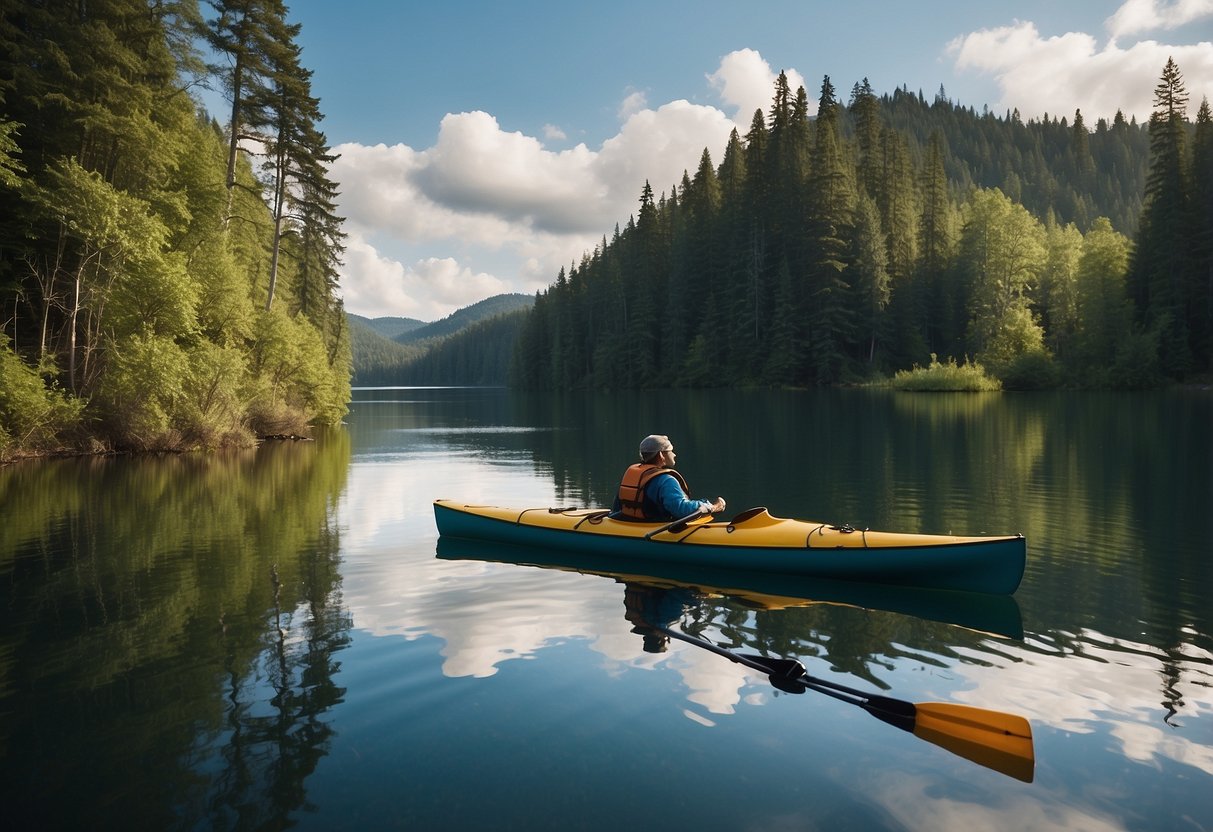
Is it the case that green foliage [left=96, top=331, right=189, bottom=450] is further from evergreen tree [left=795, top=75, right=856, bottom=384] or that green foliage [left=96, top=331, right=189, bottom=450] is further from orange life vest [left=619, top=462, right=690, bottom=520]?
evergreen tree [left=795, top=75, right=856, bottom=384]

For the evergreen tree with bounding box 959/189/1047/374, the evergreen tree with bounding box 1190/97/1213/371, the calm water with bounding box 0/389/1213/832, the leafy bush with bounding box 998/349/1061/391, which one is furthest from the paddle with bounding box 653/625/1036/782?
the evergreen tree with bounding box 1190/97/1213/371

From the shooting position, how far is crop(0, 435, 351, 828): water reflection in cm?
452

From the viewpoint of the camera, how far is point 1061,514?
494 inches

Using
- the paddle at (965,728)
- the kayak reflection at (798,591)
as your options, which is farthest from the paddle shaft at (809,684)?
the kayak reflection at (798,591)

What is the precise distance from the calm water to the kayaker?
1017mm

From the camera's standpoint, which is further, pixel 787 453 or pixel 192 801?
pixel 787 453

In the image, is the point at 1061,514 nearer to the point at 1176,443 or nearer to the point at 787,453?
the point at 787,453

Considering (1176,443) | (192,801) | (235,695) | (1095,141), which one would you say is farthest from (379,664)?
(1095,141)

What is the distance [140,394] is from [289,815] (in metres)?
20.9

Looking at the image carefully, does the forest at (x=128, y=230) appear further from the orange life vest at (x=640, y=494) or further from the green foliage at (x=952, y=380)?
the green foliage at (x=952, y=380)

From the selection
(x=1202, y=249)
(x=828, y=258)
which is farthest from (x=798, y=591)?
(x=828, y=258)

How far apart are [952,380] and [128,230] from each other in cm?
4774

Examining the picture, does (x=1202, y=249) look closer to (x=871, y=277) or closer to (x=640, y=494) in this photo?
(x=871, y=277)

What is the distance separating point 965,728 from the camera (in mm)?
4918
